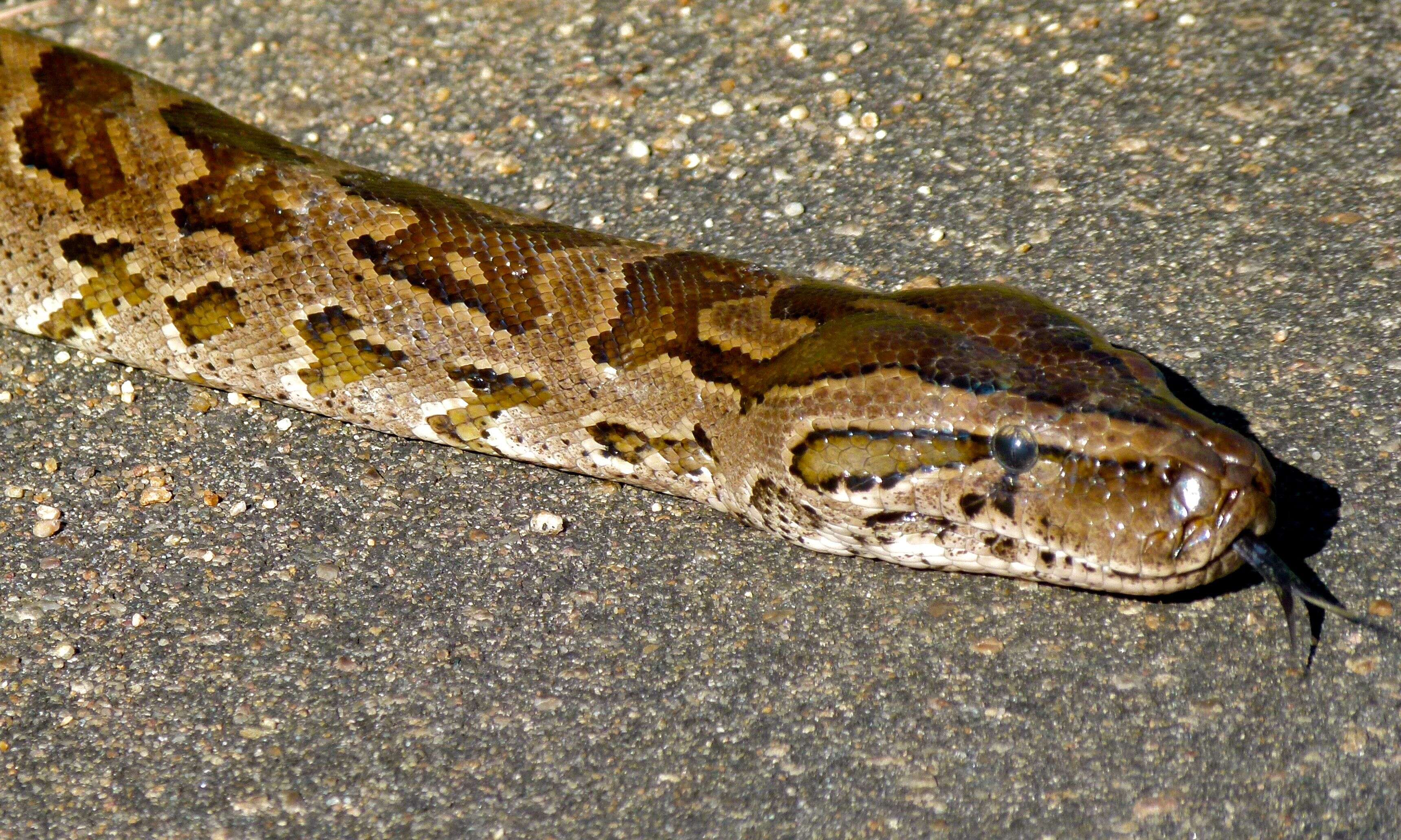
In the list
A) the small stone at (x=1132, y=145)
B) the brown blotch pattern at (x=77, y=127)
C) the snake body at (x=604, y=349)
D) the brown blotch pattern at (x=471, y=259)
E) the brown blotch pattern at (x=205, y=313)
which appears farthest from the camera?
the small stone at (x=1132, y=145)

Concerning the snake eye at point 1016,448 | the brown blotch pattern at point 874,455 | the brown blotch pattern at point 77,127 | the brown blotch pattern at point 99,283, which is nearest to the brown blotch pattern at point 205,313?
the brown blotch pattern at point 99,283

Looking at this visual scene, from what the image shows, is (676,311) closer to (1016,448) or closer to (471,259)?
(471,259)

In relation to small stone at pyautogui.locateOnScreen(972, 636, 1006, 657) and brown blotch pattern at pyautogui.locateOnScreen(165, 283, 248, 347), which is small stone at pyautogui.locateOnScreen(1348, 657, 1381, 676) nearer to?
small stone at pyautogui.locateOnScreen(972, 636, 1006, 657)

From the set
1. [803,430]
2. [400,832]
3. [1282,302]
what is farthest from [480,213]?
[1282,302]

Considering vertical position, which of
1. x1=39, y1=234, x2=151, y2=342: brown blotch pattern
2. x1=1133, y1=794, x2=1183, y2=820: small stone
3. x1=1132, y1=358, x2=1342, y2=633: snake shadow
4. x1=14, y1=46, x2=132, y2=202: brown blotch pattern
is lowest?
x1=1133, y1=794, x2=1183, y2=820: small stone

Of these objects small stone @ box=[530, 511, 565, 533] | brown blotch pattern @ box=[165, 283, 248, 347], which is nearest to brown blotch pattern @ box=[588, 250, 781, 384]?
small stone @ box=[530, 511, 565, 533]

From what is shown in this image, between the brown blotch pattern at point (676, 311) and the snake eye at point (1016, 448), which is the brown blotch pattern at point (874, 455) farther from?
the brown blotch pattern at point (676, 311)
